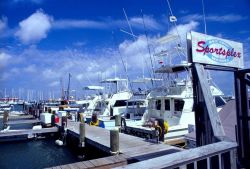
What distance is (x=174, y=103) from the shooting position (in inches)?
699

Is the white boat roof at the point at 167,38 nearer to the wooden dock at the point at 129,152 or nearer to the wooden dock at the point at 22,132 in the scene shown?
the wooden dock at the point at 129,152

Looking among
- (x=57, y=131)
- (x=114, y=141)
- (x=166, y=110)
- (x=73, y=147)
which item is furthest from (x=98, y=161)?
(x=57, y=131)

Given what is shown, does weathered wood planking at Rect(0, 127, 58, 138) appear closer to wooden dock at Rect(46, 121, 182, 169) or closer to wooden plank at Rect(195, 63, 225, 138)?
wooden dock at Rect(46, 121, 182, 169)

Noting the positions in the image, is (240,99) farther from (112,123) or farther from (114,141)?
(112,123)

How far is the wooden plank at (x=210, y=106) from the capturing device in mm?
5555

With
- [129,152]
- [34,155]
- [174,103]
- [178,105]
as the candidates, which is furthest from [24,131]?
[129,152]

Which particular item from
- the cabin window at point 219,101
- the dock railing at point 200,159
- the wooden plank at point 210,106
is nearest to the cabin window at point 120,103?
the cabin window at point 219,101

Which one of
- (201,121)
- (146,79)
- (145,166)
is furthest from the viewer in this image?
(146,79)

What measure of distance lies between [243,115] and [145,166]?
208 inches

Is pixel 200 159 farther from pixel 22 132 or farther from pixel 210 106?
pixel 22 132

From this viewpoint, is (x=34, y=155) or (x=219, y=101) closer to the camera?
(x=34, y=155)

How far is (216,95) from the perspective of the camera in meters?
19.0

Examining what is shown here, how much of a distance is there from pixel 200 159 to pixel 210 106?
228cm

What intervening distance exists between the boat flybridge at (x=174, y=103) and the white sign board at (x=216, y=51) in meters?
7.69
